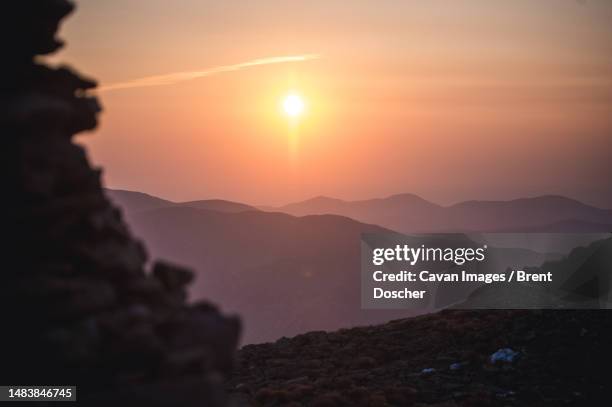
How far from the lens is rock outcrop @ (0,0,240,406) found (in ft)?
45.9

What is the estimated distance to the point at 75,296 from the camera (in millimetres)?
14375

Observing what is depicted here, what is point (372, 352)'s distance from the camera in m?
45.8

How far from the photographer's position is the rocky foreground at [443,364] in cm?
3359

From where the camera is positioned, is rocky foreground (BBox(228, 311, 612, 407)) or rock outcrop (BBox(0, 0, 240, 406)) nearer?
rock outcrop (BBox(0, 0, 240, 406))

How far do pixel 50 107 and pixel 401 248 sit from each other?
68839mm

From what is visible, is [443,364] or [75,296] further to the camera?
[443,364]

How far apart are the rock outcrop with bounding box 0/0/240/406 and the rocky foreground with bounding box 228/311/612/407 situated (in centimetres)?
1834

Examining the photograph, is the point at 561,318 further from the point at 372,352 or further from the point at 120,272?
the point at 120,272

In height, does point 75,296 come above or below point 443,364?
below

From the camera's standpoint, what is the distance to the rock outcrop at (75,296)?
1398 centimetres

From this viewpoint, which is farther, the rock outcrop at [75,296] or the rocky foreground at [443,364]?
the rocky foreground at [443,364]

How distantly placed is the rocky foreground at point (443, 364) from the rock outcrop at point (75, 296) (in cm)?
1834

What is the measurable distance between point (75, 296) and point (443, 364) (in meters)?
29.8

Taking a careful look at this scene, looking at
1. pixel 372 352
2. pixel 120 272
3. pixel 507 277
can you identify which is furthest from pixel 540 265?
pixel 120 272
